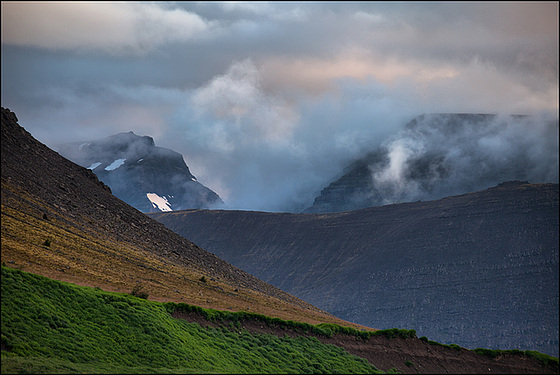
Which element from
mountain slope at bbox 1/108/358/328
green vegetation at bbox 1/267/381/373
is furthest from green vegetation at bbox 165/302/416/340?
mountain slope at bbox 1/108/358/328

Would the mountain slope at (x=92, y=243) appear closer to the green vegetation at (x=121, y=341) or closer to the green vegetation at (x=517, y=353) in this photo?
the green vegetation at (x=121, y=341)

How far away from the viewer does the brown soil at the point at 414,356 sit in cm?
5453

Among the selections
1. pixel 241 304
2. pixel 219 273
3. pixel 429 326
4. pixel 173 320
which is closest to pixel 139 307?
pixel 173 320

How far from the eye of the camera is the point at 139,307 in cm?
4778

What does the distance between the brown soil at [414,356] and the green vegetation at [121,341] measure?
1466mm

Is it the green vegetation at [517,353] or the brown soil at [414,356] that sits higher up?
the green vegetation at [517,353]

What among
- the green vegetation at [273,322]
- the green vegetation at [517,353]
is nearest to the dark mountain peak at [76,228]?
the green vegetation at [273,322]

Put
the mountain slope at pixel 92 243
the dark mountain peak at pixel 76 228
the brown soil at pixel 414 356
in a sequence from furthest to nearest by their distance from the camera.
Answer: the dark mountain peak at pixel 76 228 < the mountain slope at pixel 92 243 < the brown soil at pixel 414 356

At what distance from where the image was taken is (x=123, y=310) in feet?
152

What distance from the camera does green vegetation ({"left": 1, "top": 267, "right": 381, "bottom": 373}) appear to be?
37.9 meters

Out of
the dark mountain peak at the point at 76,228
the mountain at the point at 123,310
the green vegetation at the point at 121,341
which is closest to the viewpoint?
the green vegetation at the point at 121,341

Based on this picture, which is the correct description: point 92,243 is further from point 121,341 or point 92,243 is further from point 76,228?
point 121,341

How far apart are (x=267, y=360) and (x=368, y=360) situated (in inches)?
409

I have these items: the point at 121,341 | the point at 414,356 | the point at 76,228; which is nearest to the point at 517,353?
the point at 414,356
